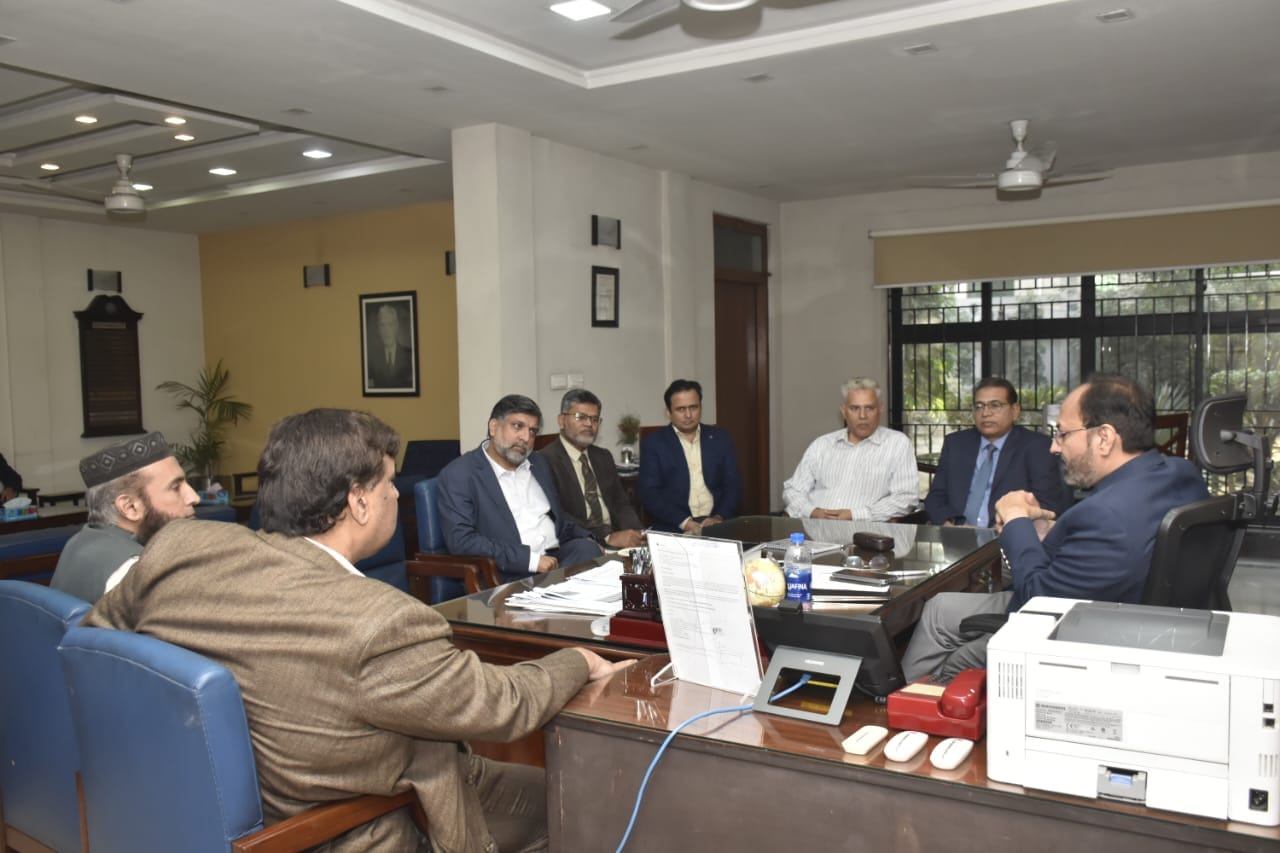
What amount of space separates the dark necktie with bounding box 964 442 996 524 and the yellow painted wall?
4974mm

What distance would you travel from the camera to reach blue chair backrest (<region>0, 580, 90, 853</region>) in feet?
7.23

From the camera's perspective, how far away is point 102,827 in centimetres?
195

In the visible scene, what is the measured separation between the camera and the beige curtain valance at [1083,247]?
745 cm

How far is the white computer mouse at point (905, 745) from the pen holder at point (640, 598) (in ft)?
2.62

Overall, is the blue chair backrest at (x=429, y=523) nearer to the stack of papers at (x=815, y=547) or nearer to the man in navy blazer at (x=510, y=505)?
the man in navy blazer at (x=510, y=505)

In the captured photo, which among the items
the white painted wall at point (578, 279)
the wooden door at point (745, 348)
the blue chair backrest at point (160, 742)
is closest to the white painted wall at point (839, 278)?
the wooden door at point (745, 348)

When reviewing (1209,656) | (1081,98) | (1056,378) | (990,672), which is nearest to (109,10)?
(990,672)

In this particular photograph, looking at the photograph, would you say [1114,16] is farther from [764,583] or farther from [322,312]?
[322,312]

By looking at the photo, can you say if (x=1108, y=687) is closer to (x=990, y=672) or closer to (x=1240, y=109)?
(x=990, y=672)

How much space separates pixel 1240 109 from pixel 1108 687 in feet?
19.0

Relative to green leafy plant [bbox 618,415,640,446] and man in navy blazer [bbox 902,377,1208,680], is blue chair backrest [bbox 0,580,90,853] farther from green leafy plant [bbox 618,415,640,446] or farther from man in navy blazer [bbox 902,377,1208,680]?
green leafy plant [bbox 618,415,640,446]

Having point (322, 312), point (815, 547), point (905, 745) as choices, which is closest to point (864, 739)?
point (905, 745)

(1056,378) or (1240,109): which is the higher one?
(1240,109)

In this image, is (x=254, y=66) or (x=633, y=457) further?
(x=633, y=457)
